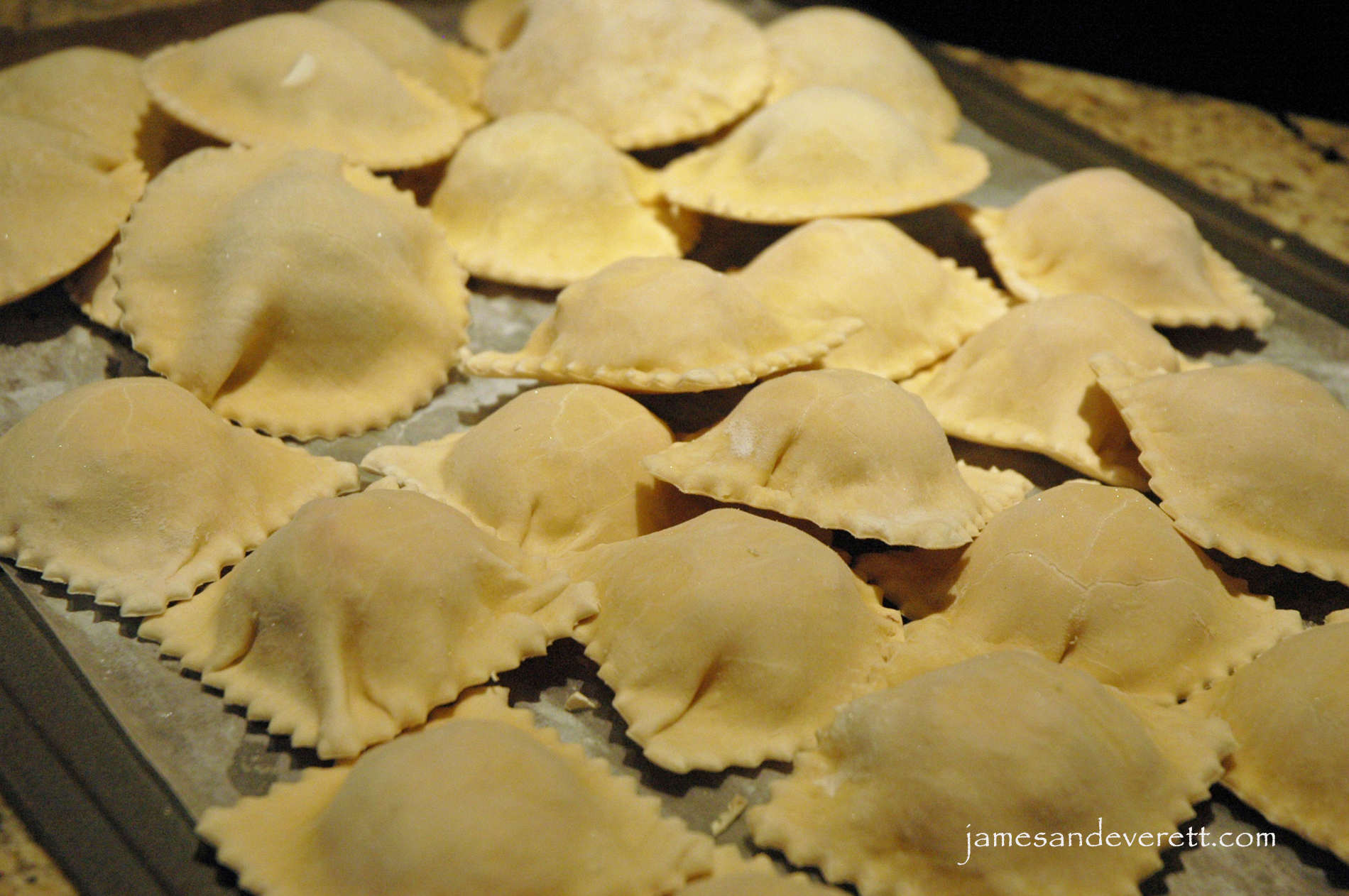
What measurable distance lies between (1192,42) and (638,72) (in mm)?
2549

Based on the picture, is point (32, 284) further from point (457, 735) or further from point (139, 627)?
point (457, 735)

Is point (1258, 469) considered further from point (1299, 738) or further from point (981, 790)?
point (981, 790)

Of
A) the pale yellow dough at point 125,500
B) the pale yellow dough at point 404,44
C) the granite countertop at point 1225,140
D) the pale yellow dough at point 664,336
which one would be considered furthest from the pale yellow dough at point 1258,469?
the pale yellow dough at point 404,44

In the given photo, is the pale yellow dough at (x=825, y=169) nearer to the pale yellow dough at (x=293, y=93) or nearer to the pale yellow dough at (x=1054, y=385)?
the pale yellow dough at (x=1054, y=385)

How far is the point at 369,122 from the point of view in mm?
3143

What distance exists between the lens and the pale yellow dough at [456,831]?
1.41 m

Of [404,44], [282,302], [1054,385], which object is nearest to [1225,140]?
[1054,385]

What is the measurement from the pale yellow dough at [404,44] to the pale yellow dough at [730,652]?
2.25 m

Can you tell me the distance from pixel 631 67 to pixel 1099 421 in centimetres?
193

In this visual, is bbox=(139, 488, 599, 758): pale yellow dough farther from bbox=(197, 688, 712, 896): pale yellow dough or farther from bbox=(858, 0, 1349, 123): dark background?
bbox=(858, 0, 1349, 123): dark background

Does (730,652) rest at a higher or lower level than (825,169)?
lower

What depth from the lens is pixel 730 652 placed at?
177cm

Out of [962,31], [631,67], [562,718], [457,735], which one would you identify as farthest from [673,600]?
[962,31]

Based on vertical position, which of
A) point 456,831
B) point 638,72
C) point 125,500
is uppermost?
point 638,72
